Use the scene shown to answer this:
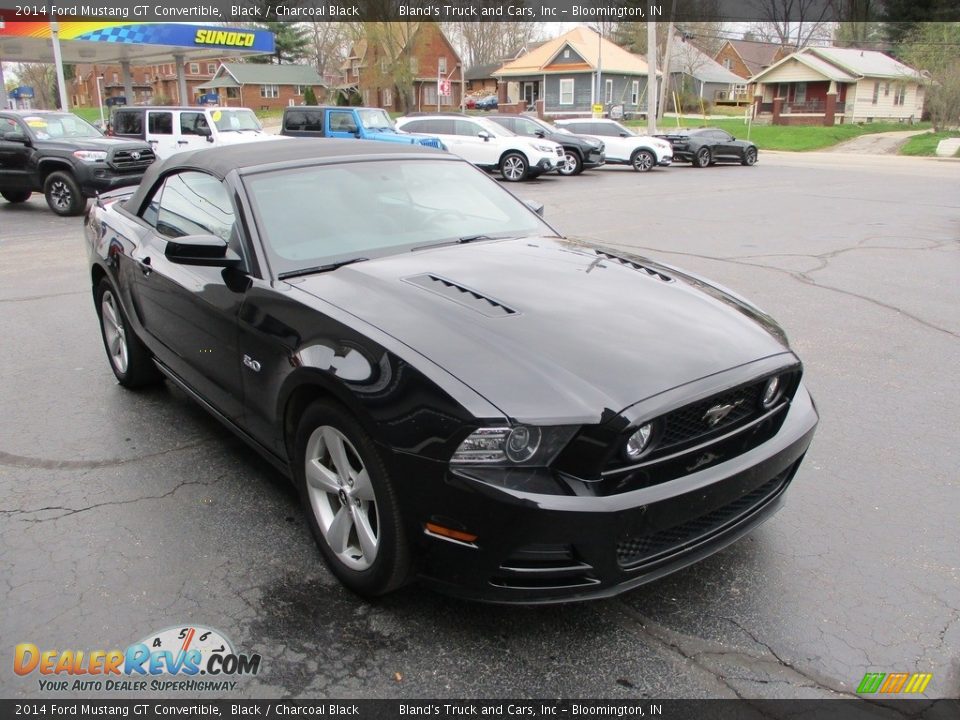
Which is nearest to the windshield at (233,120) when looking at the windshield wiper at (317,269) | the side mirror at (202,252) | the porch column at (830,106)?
the side mirror at (202,252)

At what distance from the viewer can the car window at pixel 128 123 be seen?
18359 mm

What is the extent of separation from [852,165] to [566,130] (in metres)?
11.1

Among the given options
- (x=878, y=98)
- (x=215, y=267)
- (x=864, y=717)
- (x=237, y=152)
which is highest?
(x=878, y=98)

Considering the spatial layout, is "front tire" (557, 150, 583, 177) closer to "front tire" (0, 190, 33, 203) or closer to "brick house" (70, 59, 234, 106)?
"front tire" (0, 190, 33, 203)

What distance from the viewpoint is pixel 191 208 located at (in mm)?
4219

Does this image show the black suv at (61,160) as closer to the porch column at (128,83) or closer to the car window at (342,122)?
the car window at (342,122)

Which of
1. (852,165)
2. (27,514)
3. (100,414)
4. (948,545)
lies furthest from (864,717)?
(852,165)

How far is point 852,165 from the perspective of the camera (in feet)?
90.6

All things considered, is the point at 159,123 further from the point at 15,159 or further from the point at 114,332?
the point at 114,332

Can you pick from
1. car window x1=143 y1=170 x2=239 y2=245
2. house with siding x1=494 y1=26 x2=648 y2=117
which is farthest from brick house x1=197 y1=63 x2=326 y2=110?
car window x1=143 y1=170 x2=239 y2=245

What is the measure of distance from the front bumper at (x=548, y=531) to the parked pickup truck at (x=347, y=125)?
18.4 meters

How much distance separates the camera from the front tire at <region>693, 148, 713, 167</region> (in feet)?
85.8

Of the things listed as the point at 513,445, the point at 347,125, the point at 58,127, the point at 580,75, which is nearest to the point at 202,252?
the point at 513,445

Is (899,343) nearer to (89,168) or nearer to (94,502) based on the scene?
(94,502)
